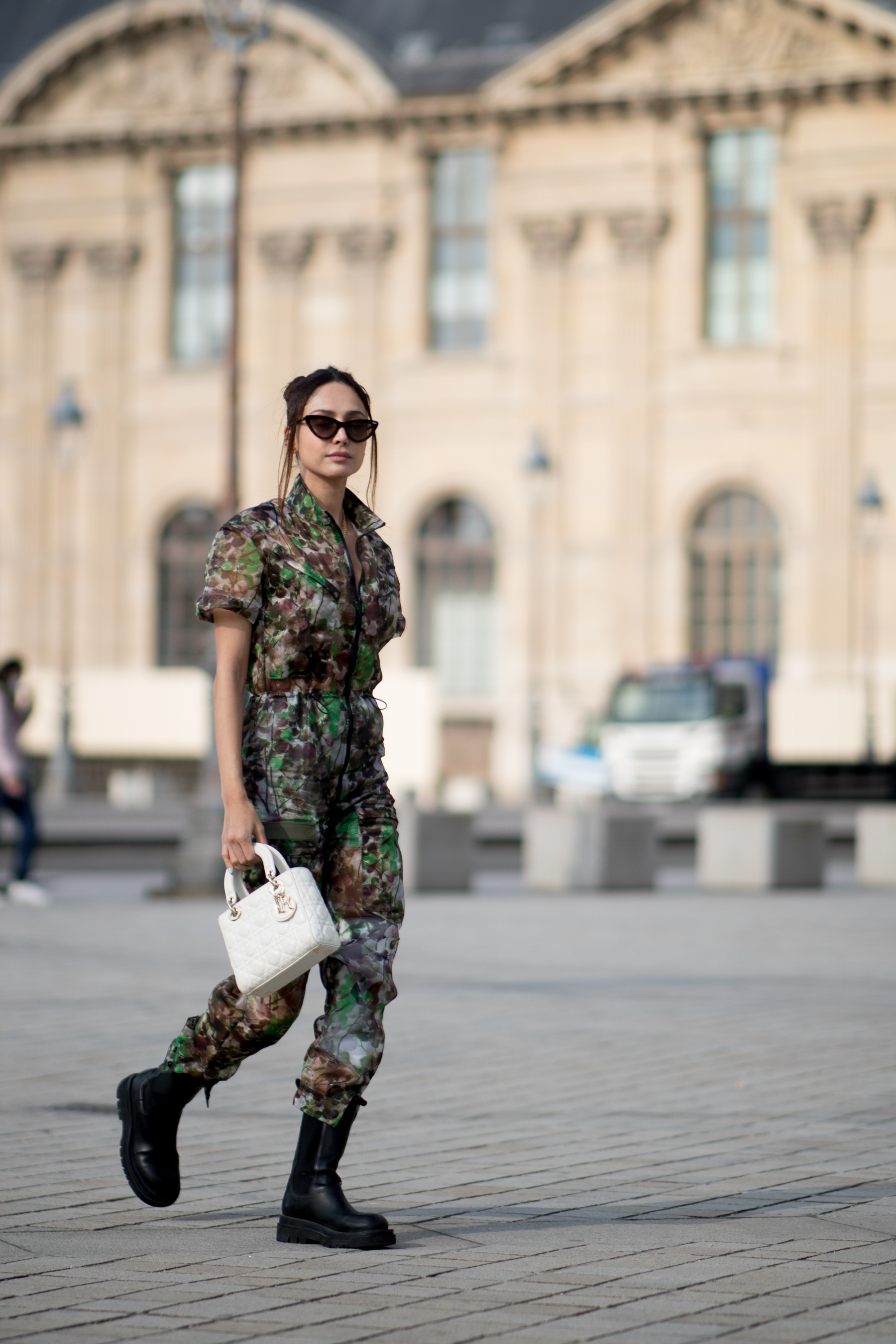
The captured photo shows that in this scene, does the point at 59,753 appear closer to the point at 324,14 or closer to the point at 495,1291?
the point at 324,14

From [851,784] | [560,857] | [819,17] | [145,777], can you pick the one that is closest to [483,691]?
[145,777]

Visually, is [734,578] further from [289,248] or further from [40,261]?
[40,261]

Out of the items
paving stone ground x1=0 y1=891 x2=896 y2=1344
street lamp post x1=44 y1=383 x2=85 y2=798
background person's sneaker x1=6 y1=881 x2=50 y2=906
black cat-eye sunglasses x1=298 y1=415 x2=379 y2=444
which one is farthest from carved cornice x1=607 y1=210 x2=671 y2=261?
black cat-eye sunglasses x1=298 y1=415 x2=379 y2=444

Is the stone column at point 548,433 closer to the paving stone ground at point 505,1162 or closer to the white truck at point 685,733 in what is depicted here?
the white truck at point 685,733

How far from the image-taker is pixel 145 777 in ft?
113

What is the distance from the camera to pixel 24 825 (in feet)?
51.5

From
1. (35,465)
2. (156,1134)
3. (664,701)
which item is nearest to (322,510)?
(156,1134)

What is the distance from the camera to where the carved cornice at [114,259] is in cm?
3900

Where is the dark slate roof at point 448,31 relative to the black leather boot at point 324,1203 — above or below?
above

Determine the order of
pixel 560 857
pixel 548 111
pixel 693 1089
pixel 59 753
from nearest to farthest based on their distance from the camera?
pixel 693 1089, pixel 560 857, pixel 59 753, pixel 548 111

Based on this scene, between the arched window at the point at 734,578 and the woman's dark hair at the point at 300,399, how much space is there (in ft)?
99.5

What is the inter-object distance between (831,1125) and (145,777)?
28.5 meters

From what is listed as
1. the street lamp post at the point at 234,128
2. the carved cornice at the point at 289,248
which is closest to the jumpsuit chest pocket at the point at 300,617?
the street lamp post at the point at 234,128

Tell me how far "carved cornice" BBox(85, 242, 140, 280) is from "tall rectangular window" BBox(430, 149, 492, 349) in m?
5.40
